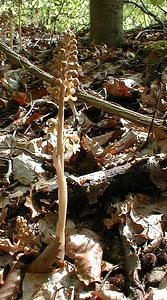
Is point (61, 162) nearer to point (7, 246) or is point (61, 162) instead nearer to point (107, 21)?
point (7, 246)

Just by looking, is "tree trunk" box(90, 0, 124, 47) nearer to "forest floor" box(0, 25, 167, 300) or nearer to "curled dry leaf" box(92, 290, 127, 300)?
"forest floor" box(0, 25, 167, 300)

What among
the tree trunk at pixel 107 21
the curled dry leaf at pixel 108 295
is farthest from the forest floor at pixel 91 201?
the tree trunk at pixel 107 21

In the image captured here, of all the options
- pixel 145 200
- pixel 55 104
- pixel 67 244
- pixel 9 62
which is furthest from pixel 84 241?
pixel 9 62

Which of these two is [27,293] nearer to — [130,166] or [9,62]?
[130,166]

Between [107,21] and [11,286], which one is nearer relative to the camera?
[11,286]

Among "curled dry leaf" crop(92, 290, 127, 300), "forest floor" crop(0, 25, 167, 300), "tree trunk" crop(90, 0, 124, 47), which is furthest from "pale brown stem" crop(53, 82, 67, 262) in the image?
A: "tree trunk" crop(90, 0, 124, 47)

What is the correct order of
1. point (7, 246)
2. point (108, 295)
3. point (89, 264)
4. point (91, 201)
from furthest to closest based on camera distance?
point (91, 201) < point (7, 246) < point (89, 264) < point (108, 295)

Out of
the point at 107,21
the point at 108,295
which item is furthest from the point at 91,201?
the point at 107,21
